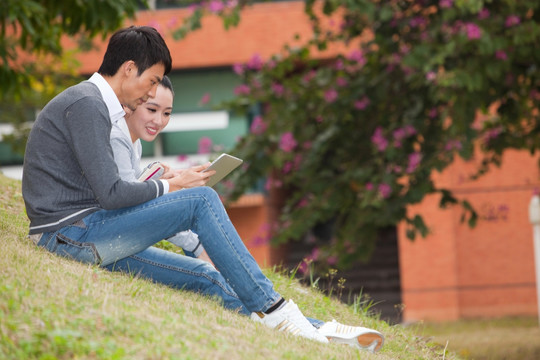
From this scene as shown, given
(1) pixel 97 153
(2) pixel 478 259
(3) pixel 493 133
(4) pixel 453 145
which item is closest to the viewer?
(1) pixel 97 153

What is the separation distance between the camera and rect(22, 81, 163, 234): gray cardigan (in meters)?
3.89

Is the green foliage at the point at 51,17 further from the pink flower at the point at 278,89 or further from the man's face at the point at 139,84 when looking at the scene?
the man's face at the point at 139,84

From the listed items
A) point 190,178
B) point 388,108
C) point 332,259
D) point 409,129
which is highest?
point 190,178

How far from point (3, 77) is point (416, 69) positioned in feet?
13.5

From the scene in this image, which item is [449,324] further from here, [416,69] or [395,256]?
[416,69]

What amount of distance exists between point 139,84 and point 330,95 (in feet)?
17.0

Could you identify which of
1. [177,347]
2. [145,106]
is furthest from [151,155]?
[177,347]

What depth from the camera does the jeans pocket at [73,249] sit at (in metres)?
4.09

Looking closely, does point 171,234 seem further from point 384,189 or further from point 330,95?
point 330,95

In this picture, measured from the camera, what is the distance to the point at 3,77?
790cm

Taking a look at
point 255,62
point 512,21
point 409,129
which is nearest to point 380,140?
point 409,129

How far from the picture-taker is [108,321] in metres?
3.30

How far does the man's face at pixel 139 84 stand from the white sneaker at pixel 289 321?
1.27 m

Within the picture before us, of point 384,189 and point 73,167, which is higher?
point 73,167
